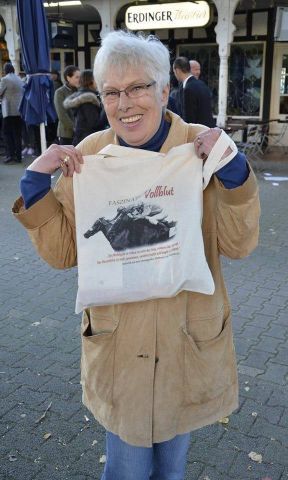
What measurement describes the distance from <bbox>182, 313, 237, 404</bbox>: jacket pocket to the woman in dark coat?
6.74 meters

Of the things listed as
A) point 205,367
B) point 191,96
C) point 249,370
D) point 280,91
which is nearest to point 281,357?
point 249,370

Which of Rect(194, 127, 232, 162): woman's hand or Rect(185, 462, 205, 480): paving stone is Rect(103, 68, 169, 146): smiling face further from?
Rect(185, 462, 205, 480): paving stone

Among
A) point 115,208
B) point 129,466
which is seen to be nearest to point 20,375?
point 129,466

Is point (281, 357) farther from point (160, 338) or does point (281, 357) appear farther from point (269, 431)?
point (160, 338)

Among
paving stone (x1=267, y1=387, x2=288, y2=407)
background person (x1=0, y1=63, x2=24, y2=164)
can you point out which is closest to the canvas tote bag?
paving stone (x1=267, y1=387, x2=288, y2=407)

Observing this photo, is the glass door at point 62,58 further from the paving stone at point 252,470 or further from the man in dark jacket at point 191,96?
the paving stone at point 252,470

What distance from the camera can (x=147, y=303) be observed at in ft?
5.77

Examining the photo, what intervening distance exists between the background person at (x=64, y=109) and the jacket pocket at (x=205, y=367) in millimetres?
7896

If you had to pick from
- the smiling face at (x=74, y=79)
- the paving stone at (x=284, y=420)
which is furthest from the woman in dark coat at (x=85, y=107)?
the paving stone at (x=284, y=420)

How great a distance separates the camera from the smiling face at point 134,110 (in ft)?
5.59

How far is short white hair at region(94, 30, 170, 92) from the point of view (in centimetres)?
168

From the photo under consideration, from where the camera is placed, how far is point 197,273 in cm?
172

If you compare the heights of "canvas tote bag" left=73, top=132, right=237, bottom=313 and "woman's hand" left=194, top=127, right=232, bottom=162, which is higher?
"woman's hand" left=194, top=127, right=232, bottom=162

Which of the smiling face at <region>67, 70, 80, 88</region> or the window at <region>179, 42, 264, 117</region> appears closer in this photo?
the smiling face at <region>67, 70, 80, 88</region>
